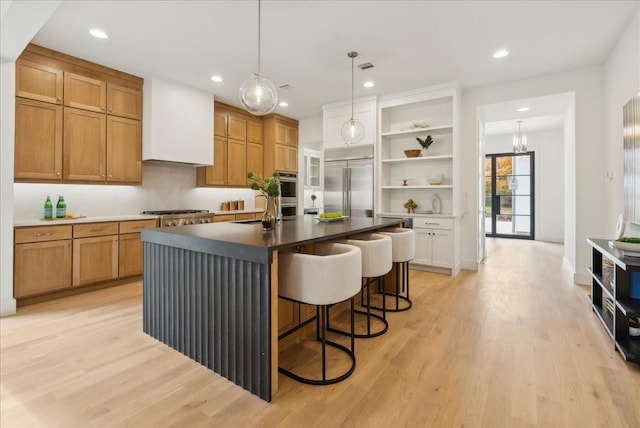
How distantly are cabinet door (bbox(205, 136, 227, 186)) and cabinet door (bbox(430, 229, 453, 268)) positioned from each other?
3.64 metres

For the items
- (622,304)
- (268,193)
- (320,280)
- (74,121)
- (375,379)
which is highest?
(74,121)

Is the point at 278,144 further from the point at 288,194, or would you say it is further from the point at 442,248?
the point at 442,248

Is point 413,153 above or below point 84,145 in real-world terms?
above

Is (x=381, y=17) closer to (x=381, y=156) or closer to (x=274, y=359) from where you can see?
(x=381, y=156)

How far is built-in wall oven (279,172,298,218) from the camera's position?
6539mm

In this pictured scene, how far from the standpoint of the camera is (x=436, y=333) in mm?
2660

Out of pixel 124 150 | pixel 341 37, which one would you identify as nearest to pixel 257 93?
pixel 341 37

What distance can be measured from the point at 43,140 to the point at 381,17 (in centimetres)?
381

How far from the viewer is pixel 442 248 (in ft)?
15.5

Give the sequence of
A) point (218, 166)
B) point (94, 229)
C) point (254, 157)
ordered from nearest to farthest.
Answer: point (94, 229) < point (218, 166) < point (254, 157)

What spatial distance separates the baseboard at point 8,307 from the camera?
3.04 m

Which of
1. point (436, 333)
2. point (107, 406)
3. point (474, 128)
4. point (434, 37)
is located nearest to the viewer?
point (107, 406)

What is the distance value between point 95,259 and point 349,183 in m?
3.84

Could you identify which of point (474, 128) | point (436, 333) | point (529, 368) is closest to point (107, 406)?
point (436, 333)
